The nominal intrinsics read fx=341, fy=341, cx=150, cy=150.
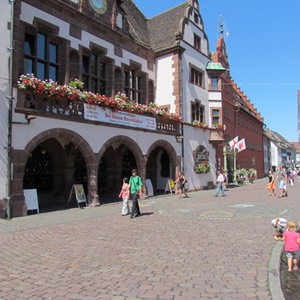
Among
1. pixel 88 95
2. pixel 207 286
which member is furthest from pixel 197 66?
pixel 207 286

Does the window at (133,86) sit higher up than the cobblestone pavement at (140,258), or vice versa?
the window at (133,86)

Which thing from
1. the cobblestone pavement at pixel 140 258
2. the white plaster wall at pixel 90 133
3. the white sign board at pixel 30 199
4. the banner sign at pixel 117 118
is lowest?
the cobblestone pavement at pixel 140 258

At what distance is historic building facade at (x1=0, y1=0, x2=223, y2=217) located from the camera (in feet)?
41.3

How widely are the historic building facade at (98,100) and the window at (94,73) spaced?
0.19 ft

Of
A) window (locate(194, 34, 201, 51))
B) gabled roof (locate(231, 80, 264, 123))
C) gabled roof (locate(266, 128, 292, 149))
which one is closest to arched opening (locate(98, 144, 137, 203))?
window (locate(194, 34, 201, 51))

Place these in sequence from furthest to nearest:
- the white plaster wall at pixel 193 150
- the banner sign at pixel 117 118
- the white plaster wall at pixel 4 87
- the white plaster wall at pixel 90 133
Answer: the white plaster wall at pixel 193 150 → the banner sign at pixel 117 118 → the white plaster wall at pixel 90 133 → the white plaster wall at pixel 4 87

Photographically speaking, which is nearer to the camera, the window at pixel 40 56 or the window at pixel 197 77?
the window at pixel 40 56

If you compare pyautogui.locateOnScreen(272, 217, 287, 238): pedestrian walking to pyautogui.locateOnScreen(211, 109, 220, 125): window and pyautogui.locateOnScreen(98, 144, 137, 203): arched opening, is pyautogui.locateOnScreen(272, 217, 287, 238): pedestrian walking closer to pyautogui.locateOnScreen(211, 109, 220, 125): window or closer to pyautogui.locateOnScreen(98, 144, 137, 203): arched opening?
pyautogui.locateOnScreen(98, 144, 137, 203): arched opening

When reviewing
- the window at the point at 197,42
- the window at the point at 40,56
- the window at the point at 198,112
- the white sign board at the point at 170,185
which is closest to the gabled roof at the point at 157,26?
the window at the point at 197,42

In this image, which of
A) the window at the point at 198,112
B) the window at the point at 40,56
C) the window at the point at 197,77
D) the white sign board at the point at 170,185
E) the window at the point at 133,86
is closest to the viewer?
the window at the point at 40,56

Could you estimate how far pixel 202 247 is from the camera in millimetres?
7453

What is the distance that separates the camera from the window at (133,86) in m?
20.8

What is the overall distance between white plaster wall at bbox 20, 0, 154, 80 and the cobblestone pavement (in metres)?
8.43

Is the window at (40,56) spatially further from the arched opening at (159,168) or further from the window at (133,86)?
the arched opening at (159,168)
